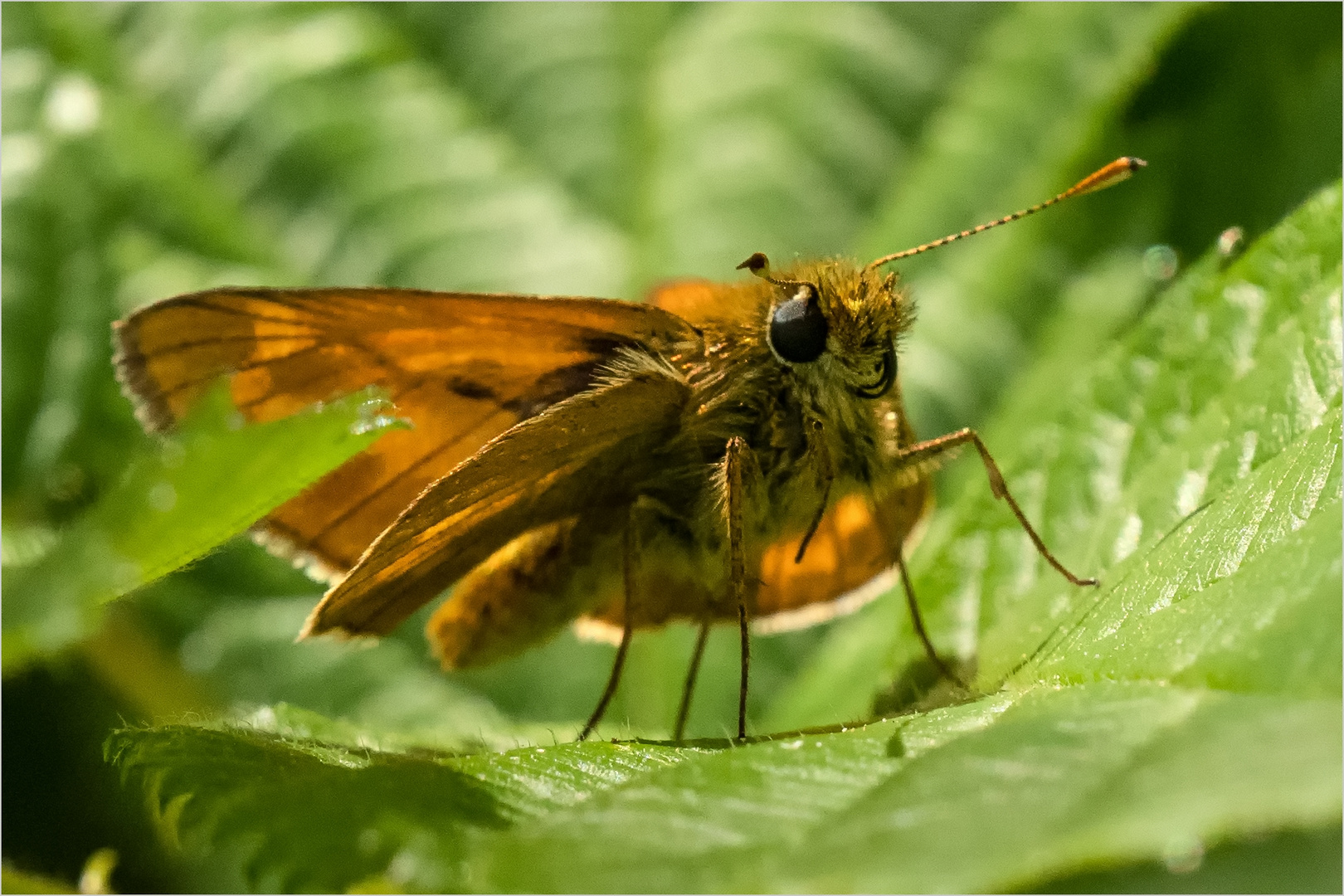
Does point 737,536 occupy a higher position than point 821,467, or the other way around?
point 821,467

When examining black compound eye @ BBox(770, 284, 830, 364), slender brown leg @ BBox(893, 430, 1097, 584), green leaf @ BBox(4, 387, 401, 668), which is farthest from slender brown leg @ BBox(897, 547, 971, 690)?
green leaf @ BBox(4, 387, 401, 668)

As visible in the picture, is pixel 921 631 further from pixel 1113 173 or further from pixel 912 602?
pixel 1113 173

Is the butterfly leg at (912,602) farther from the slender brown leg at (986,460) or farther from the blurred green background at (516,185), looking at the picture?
the blurred green background at (516,185)

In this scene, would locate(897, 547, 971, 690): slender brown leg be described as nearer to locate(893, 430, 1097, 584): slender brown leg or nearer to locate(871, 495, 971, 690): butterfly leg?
locate(871, 495, 971, 690): butterfly leg

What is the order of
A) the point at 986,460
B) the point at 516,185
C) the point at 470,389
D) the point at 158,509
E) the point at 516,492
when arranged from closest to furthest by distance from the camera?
1. the point at 158,509
2. the point at 516,492
3. the point at 986,460
4. the point at 470,389
5. the point at 516,185

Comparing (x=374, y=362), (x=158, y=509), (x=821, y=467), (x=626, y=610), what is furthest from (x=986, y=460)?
(x=158, y=509)

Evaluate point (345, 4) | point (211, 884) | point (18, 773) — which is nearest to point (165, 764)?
point (211, 884)

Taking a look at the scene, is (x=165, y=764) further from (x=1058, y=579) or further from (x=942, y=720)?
(x=1058, y=579)
